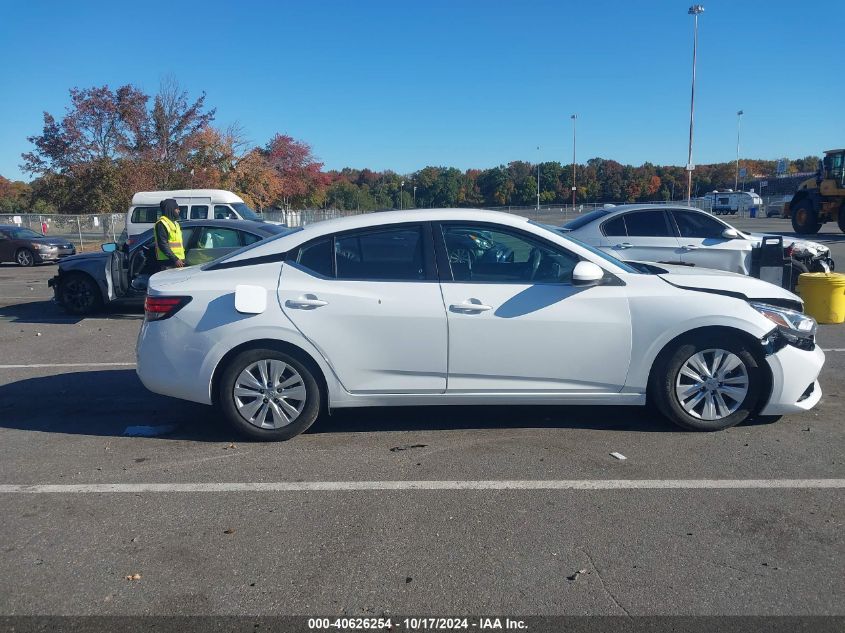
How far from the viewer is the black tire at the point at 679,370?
5.18 m

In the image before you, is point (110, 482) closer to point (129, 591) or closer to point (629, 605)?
point (129, 591)

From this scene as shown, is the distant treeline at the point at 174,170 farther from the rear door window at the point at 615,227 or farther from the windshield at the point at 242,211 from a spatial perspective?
the rear door window at the point at 615,227

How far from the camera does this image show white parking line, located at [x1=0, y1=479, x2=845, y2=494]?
4387mm

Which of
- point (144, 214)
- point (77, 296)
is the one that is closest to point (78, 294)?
point (77, 296)

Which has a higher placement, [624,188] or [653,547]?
[624,188]

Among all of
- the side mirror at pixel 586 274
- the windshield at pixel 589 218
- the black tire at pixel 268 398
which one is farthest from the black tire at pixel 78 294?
the side mirror at pixel 586 274

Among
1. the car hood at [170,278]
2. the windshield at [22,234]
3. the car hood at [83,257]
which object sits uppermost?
the windshield at [22,234]

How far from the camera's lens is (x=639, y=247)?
11.0 m

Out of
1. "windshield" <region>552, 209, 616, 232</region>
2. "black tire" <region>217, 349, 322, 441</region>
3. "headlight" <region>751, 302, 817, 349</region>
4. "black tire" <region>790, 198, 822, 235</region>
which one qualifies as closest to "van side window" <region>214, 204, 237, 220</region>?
"windshield" <region>552, 209, 616, 232</region>

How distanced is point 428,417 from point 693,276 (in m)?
2.30

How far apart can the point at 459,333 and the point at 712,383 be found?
1849 millimetres

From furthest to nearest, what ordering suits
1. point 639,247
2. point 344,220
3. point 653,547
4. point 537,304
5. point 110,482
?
1. point 639,247
2. point 344,220
3. point 537,304
4. point 110,482
5. point 653,547

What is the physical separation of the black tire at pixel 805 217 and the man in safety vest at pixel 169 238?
27.6 m

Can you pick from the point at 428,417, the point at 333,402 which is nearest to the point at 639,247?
the point at 428,417
